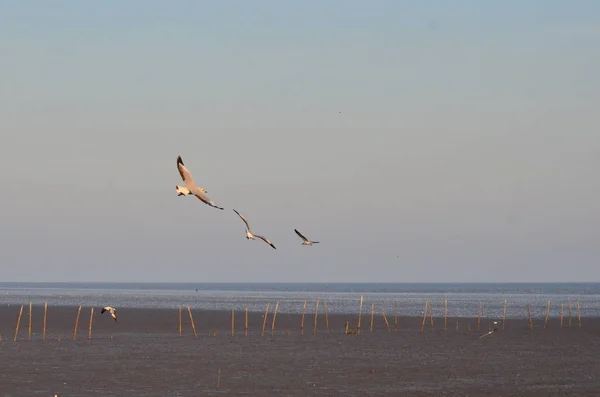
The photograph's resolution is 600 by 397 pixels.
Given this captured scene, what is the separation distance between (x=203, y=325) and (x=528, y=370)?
25.9 meters

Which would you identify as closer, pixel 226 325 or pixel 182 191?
pixel 182 191

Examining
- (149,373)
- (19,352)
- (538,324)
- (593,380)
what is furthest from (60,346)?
(538,324)

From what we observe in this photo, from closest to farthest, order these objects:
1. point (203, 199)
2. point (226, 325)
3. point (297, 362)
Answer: point (203, 199), point (297, 362), point (226, 325)

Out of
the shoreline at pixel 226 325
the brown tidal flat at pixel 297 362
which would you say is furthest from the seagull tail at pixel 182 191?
the shoreline at pixel 226 325

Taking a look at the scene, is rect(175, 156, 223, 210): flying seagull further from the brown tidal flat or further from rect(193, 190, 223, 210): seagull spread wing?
the brown tidal flat

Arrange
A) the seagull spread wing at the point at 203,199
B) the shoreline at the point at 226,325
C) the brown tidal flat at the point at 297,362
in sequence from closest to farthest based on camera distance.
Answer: the seagull spread wing at the point at 203,199
the brown tidal flat at the point at 297,362
the shoreline at the point at 226,325

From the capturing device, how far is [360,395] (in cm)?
2330

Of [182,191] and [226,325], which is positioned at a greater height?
[182,191]

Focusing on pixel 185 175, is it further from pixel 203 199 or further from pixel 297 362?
pixel 297 362

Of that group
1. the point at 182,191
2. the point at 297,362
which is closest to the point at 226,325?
the point at 297,362

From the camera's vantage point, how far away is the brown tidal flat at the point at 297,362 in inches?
958

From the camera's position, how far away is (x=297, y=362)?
3092 cm

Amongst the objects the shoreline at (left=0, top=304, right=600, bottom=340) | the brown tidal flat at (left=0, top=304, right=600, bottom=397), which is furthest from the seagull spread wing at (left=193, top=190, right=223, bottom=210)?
the shoreline at (left=0, top=304, right=600, bottom=340)

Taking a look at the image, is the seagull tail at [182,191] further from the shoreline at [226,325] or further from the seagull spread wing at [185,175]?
the shoreline at [226,325]
